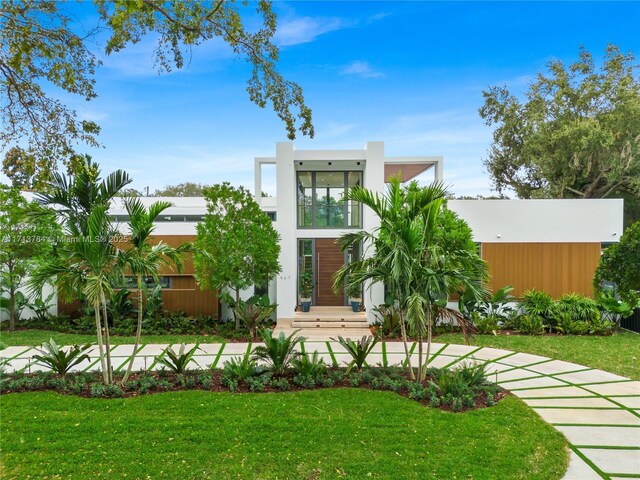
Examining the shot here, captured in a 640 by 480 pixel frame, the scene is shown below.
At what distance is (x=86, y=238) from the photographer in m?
5.91

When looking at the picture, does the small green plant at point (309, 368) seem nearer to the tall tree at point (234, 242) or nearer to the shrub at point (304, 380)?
the shrub at point (304, 380)

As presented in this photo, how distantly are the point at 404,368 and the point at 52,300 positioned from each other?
11448mm

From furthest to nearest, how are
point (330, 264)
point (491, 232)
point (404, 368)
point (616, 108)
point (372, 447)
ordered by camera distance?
point (616, 108), point (330, 264), point (491, 232), point (404, 368), point (372, 447)

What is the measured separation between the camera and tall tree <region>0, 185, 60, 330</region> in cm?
1086

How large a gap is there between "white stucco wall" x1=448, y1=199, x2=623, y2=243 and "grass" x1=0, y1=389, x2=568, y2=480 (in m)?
7.54

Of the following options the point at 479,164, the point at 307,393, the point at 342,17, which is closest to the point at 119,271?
the point at 307,393

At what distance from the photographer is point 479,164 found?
2691 centimetres

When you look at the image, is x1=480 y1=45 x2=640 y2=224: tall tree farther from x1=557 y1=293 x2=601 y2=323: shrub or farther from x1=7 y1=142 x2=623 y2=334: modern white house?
x1=557 y1=293 x2=601 y2=323: shrub

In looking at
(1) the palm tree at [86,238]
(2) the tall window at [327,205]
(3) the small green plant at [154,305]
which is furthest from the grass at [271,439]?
(2) the tall window at [327,205]

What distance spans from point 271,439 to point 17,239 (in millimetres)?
10488

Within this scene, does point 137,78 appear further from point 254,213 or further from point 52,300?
point 52,300

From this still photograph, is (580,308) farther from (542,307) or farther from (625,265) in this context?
(625,265)

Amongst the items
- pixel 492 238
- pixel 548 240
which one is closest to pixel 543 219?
pixel 548 240

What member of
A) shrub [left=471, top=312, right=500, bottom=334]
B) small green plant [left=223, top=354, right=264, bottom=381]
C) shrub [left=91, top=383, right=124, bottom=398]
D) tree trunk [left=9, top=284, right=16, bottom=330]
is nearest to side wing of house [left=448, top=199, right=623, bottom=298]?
shrub [left=471, top=312, right=500, bottom=334]
